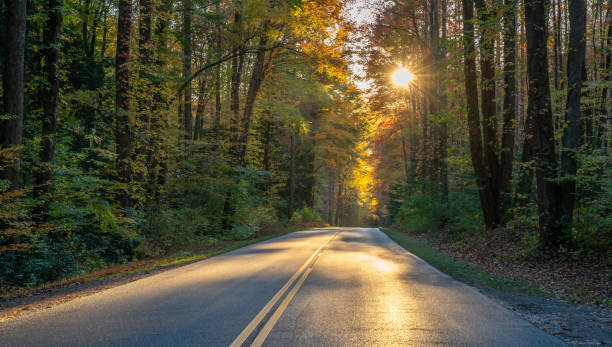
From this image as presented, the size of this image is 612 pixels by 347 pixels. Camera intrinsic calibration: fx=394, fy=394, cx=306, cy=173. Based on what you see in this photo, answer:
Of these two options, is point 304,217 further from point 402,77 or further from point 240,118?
point 402,77

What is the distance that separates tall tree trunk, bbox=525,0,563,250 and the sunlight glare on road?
473 inches

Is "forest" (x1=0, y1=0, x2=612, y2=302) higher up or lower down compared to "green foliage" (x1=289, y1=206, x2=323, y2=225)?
higher up

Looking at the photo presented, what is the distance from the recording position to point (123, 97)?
13984 mm

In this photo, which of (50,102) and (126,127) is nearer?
(50,102)

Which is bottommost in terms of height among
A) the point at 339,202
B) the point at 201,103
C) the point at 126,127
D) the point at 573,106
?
the point at 339,202

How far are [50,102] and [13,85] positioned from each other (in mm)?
1287

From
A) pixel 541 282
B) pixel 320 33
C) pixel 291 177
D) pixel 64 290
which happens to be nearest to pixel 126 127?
pixel 64 290

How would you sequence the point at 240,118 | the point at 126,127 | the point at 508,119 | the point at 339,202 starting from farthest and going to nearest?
the point at 339,202
the point at 240,118
the point at 508,119
the point at 126,127

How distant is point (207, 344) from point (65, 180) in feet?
35.3

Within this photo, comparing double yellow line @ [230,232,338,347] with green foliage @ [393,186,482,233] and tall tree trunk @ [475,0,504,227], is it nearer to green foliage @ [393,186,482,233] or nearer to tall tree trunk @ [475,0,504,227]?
→ tall tree trunk @ [475,0,504,227]

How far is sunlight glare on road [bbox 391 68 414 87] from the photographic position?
2427cm

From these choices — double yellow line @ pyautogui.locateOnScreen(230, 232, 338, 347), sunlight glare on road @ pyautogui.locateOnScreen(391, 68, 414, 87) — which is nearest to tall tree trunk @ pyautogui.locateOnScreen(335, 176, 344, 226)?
sunlight glare on road @ pyautogui.locateOnScreen(391, 68, 414, 87)

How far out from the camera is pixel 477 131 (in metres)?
17.0

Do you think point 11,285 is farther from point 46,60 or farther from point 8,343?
point 46,60
